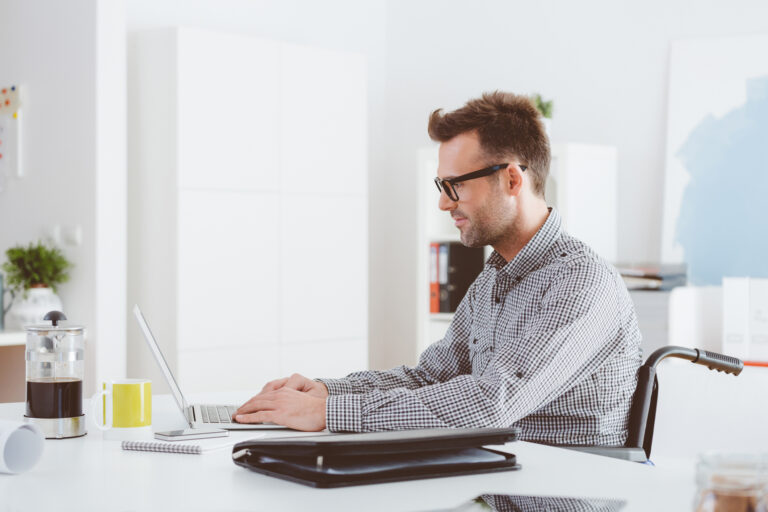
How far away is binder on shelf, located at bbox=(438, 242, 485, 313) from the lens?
4.39 meters

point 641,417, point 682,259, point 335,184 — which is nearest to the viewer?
point 641,417

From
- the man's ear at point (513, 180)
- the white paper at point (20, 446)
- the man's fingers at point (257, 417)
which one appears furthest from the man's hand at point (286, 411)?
the man's ear at point (513, 180)

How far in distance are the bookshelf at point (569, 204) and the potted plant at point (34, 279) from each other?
155cm

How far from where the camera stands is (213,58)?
412 centimetres

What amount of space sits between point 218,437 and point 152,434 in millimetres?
123

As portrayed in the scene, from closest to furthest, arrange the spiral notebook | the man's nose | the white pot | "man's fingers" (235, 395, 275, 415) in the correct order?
the spiral notebook, "man's fingers" (235, 395, 275, 415), the man's nose, the white pot

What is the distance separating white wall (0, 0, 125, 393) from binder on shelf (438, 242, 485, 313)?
→ 1397 millimetres

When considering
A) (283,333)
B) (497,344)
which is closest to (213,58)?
(283,333)

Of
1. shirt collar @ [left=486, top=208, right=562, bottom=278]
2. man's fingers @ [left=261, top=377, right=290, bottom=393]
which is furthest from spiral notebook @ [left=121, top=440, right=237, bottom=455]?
shirt collar @ [left=486, top=208, right=562, bottom=278]

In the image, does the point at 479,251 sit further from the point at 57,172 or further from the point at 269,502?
the point at 269,502

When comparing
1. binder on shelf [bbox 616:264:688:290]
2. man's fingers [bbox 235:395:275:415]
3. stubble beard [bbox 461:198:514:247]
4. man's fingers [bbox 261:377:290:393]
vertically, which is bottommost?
man's fingers [bbox 235:395:275:415]

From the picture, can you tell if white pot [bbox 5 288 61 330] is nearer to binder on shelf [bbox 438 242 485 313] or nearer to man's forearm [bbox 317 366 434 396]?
binder on shelf [bbox 438 242 485 313]

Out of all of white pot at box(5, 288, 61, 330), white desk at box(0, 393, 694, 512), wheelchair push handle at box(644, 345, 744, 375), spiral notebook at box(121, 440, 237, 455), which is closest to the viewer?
white desk at box(0, 393, 694, 512)

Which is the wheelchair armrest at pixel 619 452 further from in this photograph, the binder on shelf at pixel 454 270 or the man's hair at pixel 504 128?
the binder on shelf at pixel 454 270
